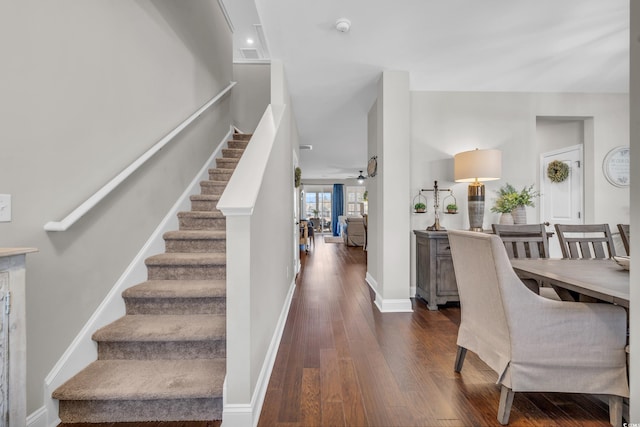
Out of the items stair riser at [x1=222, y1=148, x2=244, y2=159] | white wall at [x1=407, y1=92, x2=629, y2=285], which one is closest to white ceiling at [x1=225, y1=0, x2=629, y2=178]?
white wall at [x1=407, y1=92, x2=629, y2=285]

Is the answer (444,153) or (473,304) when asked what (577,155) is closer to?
(444,153)

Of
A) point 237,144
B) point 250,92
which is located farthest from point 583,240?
point 250,92

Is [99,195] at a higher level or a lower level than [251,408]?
higher

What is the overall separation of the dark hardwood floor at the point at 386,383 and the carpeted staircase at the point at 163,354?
0.34 ft

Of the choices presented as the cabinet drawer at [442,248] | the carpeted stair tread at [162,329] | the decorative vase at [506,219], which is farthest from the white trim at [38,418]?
the decorative vase at [506,219]

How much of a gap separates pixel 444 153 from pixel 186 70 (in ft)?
10.3

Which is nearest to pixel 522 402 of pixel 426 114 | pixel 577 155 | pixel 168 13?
pixel 426 114

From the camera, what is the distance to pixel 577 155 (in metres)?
3.80

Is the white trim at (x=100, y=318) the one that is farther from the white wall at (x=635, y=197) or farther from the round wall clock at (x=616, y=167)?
the round wall clock at (x=616, y=167)

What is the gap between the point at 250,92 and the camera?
5629 mm

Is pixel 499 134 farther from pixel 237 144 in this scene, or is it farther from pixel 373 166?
pixel 237 144

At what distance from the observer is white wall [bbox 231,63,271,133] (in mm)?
5625

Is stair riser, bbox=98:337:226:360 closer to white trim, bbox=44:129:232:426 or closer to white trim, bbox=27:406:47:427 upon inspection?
white trim, bbox=44:129:232:426

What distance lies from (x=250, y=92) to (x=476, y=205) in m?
4.65
